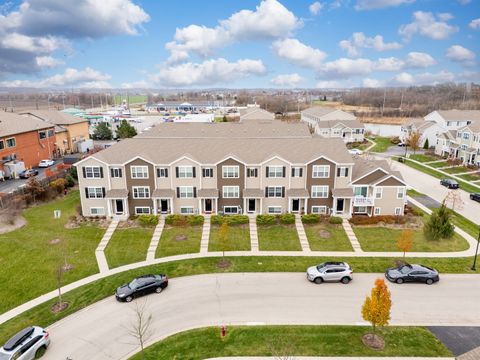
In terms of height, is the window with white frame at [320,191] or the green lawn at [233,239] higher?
the window with white frame at [320,191]

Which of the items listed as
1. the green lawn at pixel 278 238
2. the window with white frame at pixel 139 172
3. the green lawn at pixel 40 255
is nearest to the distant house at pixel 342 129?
the green lawn at pixel 278 238

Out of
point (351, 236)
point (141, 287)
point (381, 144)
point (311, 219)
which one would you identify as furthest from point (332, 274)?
point (381, 144)

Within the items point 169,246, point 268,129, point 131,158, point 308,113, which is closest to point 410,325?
point 169,246

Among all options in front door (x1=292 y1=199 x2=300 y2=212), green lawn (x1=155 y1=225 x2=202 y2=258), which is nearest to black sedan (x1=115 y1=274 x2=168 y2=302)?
green lawn (x1=155 y1=225 x2=202 y2=258)

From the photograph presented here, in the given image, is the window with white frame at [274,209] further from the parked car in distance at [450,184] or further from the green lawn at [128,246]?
the parked car in distance at [450,184]

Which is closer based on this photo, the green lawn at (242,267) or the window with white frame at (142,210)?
the green lawn at (242,267)

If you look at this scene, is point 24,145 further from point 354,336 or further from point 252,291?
point 354,336

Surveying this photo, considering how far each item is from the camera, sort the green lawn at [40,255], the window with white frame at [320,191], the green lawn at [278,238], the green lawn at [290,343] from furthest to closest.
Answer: the window with white frame at [320,191], the green lawn at [278,238], the green lawn at [40,255], the green lawn at [290,343]
